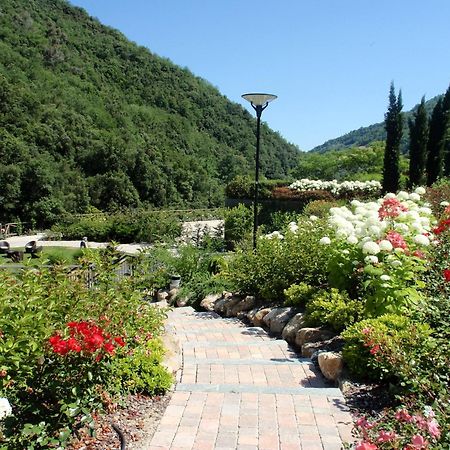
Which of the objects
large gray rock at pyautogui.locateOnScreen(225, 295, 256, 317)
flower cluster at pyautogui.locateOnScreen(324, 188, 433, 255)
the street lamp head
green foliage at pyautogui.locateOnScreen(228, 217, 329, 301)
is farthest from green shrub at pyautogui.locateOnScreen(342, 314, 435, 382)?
the street lamp head

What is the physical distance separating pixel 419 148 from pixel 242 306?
591 inches

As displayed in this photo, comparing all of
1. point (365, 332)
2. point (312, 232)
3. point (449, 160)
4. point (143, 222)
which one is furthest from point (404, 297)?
point (449, 160)

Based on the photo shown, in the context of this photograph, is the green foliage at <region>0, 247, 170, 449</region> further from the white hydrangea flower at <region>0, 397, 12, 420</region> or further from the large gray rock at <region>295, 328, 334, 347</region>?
the large gray rock at <region>295, 328, 334, 347</region>

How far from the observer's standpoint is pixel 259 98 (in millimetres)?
7562

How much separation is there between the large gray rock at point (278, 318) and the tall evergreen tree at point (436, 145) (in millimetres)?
15724

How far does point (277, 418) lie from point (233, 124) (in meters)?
66.9

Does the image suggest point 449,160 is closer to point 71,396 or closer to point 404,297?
point 404,297

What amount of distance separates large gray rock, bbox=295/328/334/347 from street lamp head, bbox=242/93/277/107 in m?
4.30

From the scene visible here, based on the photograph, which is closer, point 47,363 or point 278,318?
point 47,363

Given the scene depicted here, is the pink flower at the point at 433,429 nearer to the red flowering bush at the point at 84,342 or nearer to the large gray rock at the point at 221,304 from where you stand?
the red flowering bush at the point at 84,342

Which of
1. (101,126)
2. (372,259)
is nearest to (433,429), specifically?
(372,259)

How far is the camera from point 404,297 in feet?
13.0

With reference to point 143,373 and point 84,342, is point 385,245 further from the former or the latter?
point 84,342

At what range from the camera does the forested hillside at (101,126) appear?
3369 cm
